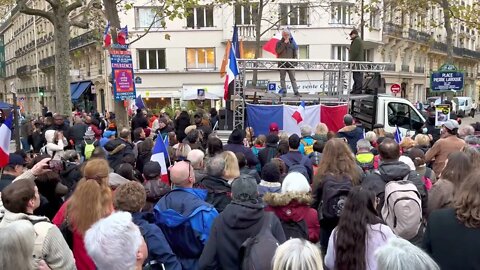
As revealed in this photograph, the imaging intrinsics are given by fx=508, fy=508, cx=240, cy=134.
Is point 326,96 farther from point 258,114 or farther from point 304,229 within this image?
point 304,229

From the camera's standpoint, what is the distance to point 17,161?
5.85 meters

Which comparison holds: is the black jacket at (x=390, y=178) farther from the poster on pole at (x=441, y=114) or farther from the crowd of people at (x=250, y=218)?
the poster on pole at (x=441, y=114)

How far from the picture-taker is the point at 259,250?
3.52 metres

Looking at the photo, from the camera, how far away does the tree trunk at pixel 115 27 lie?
1398cm

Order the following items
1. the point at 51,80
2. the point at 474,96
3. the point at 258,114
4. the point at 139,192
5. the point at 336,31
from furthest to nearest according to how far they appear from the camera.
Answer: the point at 474,96 < the point at 51,80 < the point at 336,31 < the point at 258,114 < the point at 139,192

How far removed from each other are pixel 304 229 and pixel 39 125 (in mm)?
11397

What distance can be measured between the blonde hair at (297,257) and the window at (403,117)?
1144 centimetres

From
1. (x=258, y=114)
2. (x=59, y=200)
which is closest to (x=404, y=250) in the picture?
(x=59, y=200)

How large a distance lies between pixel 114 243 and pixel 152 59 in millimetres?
32789

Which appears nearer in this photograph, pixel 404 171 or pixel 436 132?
pixel 404 171

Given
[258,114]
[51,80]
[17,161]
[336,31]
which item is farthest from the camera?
[51,80]

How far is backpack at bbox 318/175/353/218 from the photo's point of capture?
475cm

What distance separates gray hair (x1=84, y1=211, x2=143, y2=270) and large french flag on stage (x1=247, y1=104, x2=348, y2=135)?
8.95 metres

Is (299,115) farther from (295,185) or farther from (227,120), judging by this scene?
(295,185)
